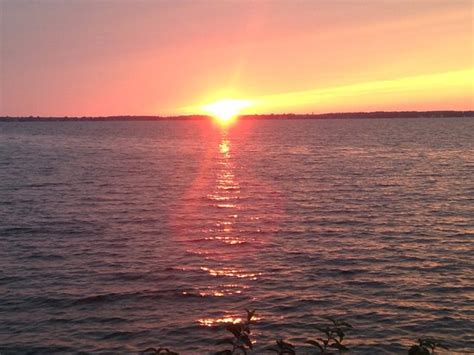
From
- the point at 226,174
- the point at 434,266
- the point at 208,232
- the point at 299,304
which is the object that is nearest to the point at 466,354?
the point at 299,304

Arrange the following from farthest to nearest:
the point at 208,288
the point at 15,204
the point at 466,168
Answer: the point at 466,168, the point at 15,204, the point at 208,288

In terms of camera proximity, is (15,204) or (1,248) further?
(15,204)

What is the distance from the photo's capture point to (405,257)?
24.7m

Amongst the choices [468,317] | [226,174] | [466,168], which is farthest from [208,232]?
[466,168]

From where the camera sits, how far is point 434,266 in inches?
913

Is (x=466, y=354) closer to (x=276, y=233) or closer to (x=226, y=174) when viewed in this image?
(x=276, y=233)

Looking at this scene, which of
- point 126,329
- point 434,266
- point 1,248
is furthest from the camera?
point 1,248

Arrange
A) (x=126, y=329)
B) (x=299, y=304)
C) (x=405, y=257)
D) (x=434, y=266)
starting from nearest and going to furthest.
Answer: (x=126, y=329) < (x=299, y=304) < (x=434, y=266) < (x=405, y=257)

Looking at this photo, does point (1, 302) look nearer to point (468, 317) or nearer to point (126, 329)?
point (126, 329)

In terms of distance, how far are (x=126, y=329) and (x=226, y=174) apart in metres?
44.7

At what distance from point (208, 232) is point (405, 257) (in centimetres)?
1112

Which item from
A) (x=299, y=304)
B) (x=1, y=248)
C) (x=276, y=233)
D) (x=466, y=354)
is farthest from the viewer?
(x=276, y=233)

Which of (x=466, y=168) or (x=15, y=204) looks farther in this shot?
(x=466, y=168)

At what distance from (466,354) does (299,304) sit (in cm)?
580
